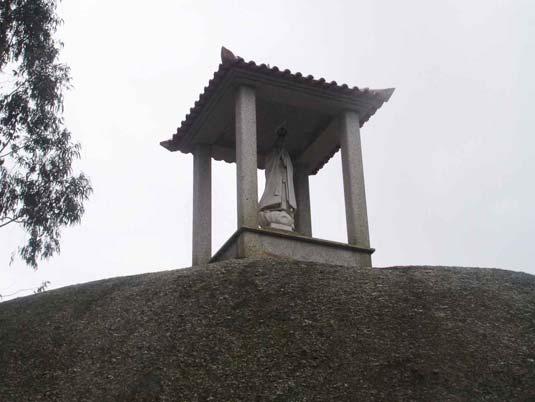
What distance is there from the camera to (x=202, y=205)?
1412 centimetres

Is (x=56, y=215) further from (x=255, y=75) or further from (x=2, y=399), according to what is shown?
(x=2, y=399)

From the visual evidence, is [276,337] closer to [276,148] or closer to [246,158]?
[246,158]

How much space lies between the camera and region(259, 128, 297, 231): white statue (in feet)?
42.8

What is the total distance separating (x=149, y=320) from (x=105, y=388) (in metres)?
1.52

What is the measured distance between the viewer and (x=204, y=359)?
783 centimetres

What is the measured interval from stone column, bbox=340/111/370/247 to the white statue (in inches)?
40.5

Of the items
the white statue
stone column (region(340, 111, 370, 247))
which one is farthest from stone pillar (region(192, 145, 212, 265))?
stone column (region(340, 111, 370, 247))

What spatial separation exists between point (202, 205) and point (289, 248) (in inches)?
104

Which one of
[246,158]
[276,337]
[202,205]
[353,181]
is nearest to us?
[276,337]

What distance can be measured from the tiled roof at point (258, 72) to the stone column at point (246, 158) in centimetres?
42

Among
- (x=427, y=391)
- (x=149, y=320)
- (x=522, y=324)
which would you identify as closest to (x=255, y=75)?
(x=149, y=320)

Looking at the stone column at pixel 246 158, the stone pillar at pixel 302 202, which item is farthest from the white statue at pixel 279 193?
the stone pillar at pixel 302 202

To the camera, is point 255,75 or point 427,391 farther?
point 255,75

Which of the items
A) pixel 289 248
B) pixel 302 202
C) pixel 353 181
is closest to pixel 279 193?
pixel 353 181
